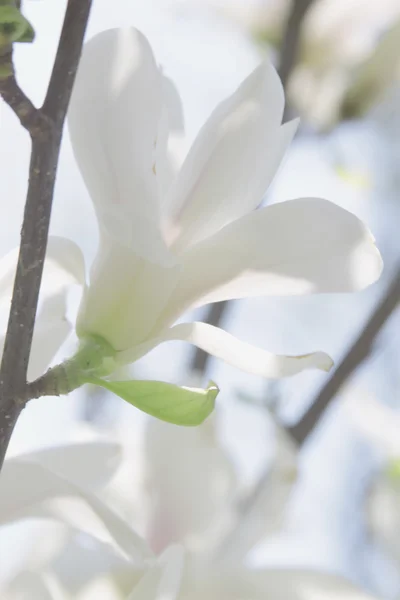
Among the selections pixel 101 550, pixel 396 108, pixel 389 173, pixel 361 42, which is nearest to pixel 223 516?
pixel 101 550

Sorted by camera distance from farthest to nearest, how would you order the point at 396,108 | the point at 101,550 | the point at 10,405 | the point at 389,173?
the point at 389,173, the point at 396,108, the point at 101,550, the point at 10,405

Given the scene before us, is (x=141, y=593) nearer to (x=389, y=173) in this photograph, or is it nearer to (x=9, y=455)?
(x=9, y=455)

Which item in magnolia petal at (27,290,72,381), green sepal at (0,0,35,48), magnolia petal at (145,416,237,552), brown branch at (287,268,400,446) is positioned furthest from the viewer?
brown branch at (287,268,400,446)

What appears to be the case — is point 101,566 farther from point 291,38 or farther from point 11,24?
point 291,38

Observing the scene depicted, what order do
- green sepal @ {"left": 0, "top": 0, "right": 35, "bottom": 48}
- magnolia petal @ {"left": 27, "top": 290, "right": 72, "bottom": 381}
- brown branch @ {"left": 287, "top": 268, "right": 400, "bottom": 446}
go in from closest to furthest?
green sepal @ {"left": 0, "top": 0, "right": 35, "bottom": 48} < magnolia petal @ {"left": 27, "top": 290, "right": 72, "bottom": 381} < brown branch @ {"left": 287, "top": 268, "right": 400, "bottom": 446}

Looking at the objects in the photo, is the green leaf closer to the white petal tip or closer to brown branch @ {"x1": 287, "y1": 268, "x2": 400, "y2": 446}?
the white petal tip

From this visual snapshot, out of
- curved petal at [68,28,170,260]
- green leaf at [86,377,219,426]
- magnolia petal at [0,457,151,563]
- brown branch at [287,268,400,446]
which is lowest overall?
brown branch at [287,268,400,446]

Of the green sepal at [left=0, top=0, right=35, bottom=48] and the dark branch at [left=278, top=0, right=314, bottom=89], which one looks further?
the dark branch at [left=278, top=0, right=314, bottom=89]

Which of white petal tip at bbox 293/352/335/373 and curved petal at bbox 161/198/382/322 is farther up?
curved petal at bbox 161/198/382/322

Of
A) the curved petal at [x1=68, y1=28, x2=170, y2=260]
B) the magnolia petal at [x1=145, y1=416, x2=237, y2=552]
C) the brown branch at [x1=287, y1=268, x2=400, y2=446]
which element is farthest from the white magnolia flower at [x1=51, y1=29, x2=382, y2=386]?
the brown branch at [x1=287, y1=268, x2=400, y2=446]
